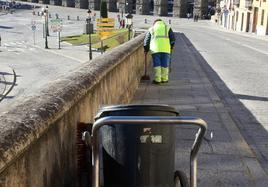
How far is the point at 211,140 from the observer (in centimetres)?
689

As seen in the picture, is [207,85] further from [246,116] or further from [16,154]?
[16,154]

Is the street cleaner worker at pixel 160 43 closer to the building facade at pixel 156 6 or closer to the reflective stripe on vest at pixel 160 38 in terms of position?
the reflective stripe on vest at pixel 160 38

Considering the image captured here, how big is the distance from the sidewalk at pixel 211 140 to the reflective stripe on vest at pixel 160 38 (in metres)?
0.92

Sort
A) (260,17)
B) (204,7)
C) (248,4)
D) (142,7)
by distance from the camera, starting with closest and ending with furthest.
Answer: (260,17), (248,4), (204,7), (142,7)

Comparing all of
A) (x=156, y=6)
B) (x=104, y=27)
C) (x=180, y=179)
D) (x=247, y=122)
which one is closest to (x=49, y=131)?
(x=180, y=179)

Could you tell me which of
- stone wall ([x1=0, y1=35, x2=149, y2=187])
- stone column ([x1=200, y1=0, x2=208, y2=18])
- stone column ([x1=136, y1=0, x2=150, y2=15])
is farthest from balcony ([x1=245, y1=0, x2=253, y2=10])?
stone wall ([x1=0, y1=35, x2=149, y2=187])

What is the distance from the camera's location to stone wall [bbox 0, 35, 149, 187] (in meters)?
2.81

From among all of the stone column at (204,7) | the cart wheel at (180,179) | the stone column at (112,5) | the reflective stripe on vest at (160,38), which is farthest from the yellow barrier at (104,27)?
the stone column at (112,5)

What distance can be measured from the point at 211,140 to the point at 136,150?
367cm

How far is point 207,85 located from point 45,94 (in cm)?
904

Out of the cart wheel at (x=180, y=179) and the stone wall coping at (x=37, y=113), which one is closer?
the stone wall coping at (x=37, y=113)

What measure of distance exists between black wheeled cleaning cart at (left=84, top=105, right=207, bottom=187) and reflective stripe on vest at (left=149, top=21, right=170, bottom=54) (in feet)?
25.3

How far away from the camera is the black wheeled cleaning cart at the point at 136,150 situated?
3.38 metres

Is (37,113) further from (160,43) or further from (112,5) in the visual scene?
(112,5)
